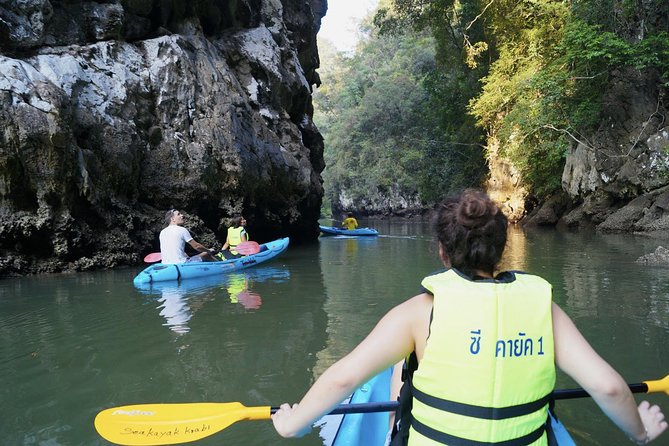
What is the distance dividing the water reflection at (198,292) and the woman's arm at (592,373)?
4050 mm

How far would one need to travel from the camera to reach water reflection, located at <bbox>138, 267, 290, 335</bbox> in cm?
554

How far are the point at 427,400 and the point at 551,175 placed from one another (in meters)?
20.9

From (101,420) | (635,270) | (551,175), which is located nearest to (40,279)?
(101,420)

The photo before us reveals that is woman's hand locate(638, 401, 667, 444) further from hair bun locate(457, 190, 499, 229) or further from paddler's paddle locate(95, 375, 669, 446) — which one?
hair bun locate(457, 190, 499, 229)

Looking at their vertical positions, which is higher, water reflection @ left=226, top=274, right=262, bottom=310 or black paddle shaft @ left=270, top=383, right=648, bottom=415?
black paddle shaft @ left=270, top=383, right=648, bottom=415

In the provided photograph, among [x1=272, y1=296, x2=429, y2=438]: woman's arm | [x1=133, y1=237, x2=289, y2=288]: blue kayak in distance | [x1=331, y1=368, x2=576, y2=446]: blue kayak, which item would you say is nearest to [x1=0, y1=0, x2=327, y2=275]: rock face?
[x1=133, y1=237, x2=289, y2=288]: blue kayak in distance

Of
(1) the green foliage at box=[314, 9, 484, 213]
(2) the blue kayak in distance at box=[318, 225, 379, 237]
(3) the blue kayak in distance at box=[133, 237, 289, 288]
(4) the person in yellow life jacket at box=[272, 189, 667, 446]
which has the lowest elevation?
(2) the blue kayak in distance at box=[318, 225, 379, 237]

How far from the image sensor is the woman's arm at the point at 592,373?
4.34 ft

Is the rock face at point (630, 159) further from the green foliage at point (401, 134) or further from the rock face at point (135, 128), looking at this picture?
the rock face at point (135, 128)

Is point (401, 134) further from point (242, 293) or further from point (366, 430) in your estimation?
point (366, 430)

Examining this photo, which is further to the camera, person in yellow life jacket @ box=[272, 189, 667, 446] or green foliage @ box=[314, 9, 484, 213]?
green foliage @ box=[314, 9, 484, 213]

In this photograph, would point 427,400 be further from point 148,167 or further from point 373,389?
point 148,167

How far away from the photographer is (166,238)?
7891 mm

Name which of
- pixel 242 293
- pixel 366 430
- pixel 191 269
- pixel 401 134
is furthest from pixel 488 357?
pixel 401 134
